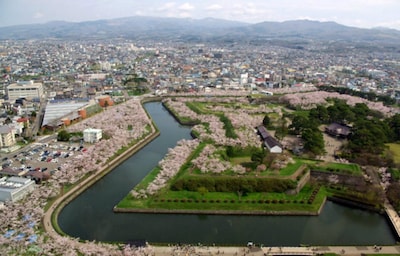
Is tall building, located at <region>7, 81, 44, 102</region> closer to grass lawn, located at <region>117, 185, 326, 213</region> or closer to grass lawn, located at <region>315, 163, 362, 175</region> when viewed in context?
grass lawn, located at <region>117, 185, 326, 213</region>

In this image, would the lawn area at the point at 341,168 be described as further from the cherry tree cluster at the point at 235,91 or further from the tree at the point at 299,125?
the cherry tree cluster at the point at 235,91

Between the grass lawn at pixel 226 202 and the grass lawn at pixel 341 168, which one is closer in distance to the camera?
the grass lawn at pixel 226 202

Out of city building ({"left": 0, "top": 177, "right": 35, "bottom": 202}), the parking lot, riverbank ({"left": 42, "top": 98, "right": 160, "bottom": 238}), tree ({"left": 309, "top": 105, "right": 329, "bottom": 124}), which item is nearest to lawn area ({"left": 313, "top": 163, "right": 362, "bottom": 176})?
tree ({"left": 309, "top": 105, "right": 329, "bottom": 124})

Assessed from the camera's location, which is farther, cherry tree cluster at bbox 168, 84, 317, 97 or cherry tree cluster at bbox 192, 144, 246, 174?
cherry tree cluster at bbox 168, 84, 317, 97

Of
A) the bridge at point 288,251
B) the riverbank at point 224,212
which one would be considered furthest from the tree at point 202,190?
the bridge at point 288,251

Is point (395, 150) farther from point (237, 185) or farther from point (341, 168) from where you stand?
point (237, 185)

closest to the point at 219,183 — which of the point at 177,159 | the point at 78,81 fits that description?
the point at 177,159
